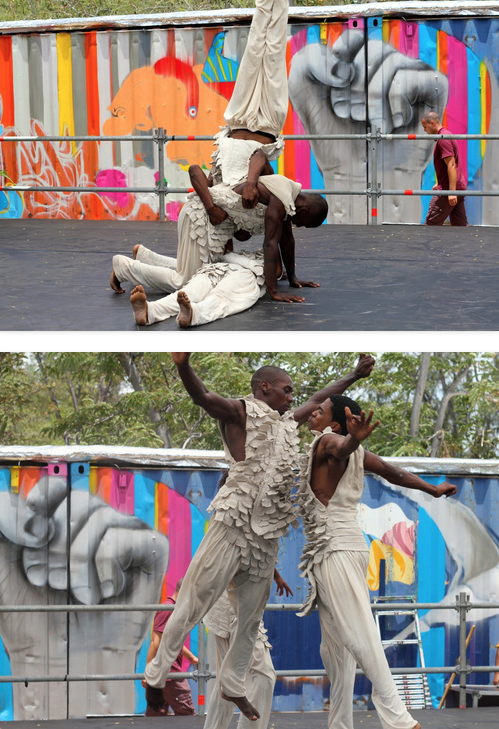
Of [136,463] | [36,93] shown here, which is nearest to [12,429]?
[36,93]

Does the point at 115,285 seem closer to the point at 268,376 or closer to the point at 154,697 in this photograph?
the point at 268,376

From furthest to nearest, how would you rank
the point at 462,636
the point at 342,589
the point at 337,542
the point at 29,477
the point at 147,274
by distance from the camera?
the point at 29,477 < the point at 462,636 < the point at 147,274 < the point at 337,542 < the point at 342,589

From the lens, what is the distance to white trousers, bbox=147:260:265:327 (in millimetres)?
5484

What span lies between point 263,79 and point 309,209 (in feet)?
2.86

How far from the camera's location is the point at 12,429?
50.4ft

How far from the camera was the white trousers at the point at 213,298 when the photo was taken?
18.0 feet

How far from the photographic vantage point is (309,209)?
18.9 ft

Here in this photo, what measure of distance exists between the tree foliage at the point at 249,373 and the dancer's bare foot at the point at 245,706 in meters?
8.20

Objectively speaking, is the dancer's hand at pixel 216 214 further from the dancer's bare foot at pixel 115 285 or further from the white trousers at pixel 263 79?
the dancer's bare foot at pixel 115 285

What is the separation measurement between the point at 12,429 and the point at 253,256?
10.1 metres

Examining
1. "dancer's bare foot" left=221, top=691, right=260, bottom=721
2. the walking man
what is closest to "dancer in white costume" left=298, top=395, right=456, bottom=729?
"dancer's bare foot" left=221, top=691, right=260, bottom=721

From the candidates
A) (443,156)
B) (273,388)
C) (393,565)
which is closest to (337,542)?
(273,388)

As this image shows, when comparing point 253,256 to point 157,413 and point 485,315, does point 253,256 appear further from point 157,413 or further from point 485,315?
point 157,413

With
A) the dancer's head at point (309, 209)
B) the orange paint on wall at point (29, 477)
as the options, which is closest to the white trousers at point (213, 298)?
the dancer's head at point (309, 209)
